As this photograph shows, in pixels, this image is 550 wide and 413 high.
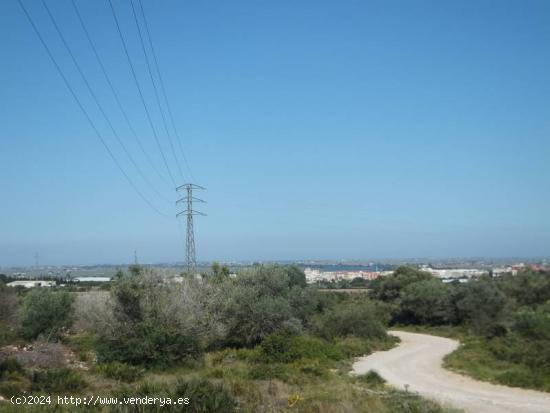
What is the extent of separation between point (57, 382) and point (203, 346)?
1543 cm

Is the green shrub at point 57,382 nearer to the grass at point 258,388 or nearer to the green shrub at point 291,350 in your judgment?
the grass at point 258,388

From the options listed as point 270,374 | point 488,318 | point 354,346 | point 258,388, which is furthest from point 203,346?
point 488,318

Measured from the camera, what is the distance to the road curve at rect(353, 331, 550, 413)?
18375mm

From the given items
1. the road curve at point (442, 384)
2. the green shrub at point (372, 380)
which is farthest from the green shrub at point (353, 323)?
the green shrub at point (372, 380)

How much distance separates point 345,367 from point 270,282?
38.3 ft

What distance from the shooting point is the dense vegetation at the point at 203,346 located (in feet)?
50.4

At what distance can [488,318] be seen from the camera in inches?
2058

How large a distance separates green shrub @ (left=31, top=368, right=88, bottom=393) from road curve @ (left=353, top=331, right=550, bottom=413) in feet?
35.9

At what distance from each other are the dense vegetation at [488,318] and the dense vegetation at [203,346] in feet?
22.6

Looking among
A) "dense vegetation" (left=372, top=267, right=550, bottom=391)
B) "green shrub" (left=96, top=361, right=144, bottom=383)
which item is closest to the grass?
"green shrub" (left=96, top=361, right=144, bottom=383)

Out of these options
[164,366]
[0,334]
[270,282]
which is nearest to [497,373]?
[164,366]

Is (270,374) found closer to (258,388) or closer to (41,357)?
(258,388)

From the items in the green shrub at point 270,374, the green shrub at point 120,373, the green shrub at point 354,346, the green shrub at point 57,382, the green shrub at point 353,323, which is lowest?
the green shrub at point 354,346

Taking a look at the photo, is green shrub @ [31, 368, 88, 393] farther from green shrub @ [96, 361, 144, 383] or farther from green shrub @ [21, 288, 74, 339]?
green shrub @ [21, 288, 74, 339]
